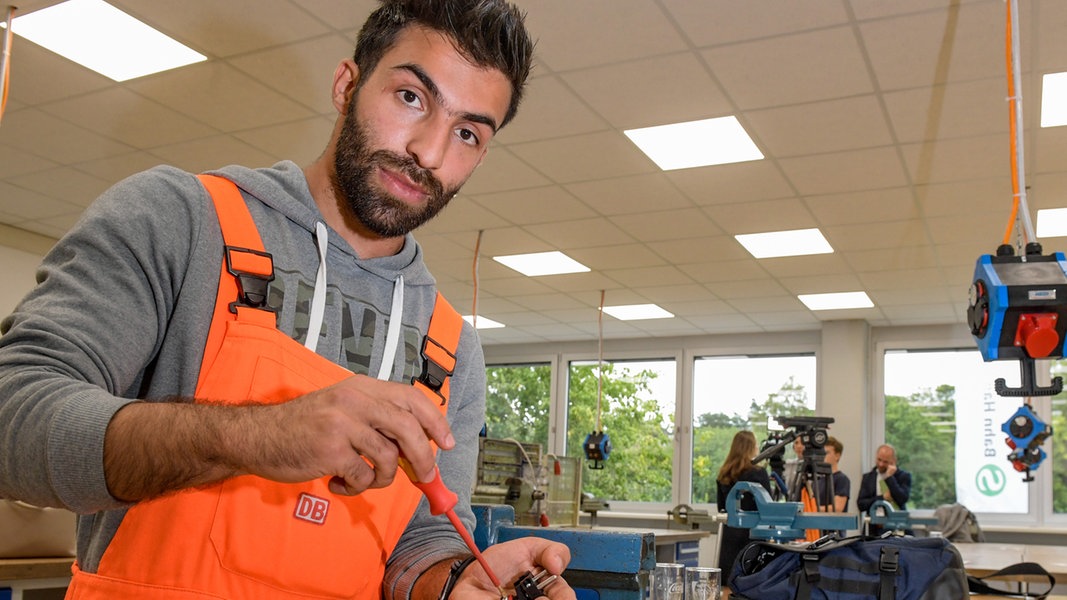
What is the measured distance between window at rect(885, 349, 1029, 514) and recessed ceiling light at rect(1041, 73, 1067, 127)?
4418 millimetres

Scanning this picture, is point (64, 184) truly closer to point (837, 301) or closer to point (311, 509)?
point (311, 509)

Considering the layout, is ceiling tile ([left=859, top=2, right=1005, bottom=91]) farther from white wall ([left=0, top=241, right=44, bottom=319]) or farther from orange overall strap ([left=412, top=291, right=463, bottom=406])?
white wall ([left=0, top=241, right=44, bottom=319])

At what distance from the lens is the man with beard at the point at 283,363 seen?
656 mm

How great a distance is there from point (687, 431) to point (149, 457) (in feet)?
31.7

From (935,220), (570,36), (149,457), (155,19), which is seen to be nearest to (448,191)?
(149,457)

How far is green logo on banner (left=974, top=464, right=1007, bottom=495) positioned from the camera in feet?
27.5

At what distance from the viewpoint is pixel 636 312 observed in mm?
9039

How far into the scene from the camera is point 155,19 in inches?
149

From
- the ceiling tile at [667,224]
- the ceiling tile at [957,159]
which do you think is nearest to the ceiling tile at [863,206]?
the ceiling tile at [957,159]

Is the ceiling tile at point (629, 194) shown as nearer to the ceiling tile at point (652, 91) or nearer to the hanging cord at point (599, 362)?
the ceiling tile at point (652, 91)

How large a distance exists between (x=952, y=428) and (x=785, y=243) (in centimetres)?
355

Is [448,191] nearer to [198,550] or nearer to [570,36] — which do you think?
[198,550]

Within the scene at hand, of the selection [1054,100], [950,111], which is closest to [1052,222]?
[1054,100]

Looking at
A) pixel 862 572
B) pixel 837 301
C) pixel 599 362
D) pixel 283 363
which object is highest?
pixel 837 301
